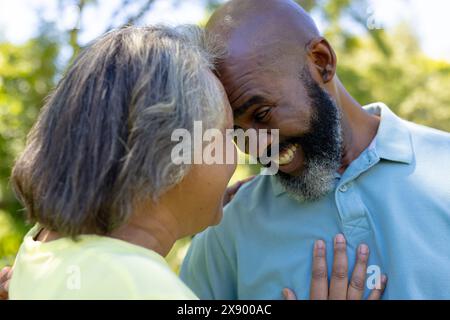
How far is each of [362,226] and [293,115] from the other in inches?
18.1

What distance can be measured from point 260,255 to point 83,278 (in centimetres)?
102

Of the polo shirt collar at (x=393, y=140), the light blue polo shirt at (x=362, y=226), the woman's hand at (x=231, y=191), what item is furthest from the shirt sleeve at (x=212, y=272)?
the polo shirt collar at (x=393, y=140)

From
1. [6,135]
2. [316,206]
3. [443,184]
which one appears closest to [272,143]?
[316,206]

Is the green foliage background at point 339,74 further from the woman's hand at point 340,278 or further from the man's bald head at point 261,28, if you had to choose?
the woman's hand at point 340,278

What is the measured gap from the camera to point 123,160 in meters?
1.40

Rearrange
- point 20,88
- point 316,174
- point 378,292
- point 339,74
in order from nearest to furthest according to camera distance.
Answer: point 378,292
point 316,174
point 20,88
point 339,74

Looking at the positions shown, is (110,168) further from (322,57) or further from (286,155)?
(322,57)

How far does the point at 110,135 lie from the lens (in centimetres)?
139

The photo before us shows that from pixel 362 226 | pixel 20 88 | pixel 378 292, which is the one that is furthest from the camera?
pixel 20 88

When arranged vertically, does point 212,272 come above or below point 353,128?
below

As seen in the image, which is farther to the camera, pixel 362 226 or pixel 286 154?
pixel 286 154

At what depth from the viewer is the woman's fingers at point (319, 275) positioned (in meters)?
1.95

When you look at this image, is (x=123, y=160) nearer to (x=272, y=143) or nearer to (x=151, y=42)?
(x=151, y=42)

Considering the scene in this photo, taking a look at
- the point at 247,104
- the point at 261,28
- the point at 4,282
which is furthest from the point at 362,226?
the point at 4,282
